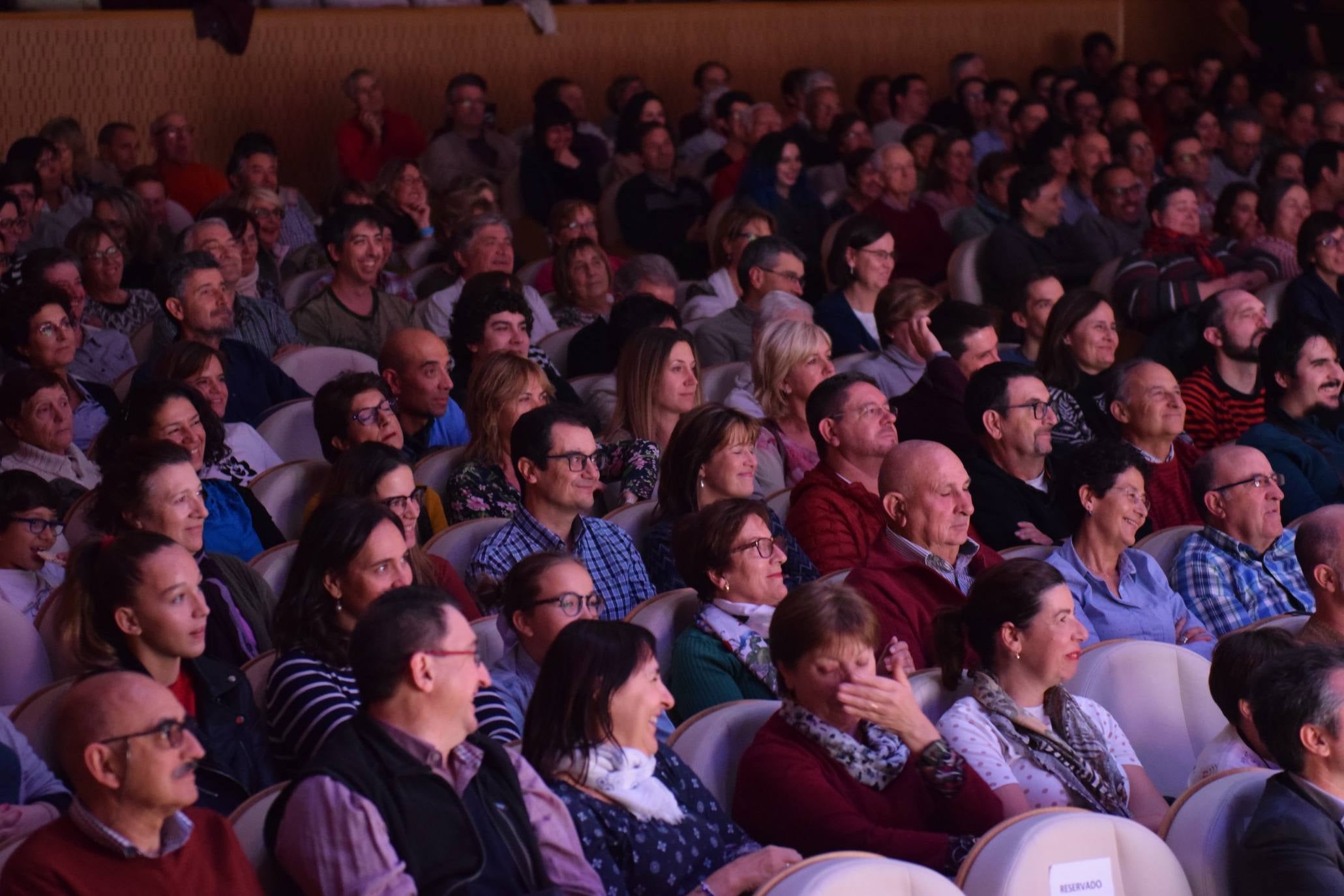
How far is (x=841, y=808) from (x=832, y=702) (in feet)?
0.56

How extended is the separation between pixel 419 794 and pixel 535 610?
71 cm

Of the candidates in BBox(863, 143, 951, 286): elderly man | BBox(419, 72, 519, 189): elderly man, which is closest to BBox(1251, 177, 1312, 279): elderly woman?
BBox(863, 143, 951, 286): elderly man

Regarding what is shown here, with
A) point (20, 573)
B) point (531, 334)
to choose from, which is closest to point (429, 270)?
point (531, 334)

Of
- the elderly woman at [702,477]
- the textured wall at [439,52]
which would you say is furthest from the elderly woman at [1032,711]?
the textured wall at [439,52]

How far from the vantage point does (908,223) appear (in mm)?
6668

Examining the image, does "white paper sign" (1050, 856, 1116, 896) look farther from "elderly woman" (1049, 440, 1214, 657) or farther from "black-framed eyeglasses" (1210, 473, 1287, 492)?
"black-framed eyeglasses" (1210, 473, 1287, 492)

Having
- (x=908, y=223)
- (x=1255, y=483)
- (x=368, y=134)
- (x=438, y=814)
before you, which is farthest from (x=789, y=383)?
(x=368, y=134)

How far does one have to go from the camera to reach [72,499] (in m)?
3.74

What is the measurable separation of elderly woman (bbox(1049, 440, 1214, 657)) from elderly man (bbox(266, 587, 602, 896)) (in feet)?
5.00

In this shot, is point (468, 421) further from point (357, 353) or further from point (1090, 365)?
point (1090, 365)

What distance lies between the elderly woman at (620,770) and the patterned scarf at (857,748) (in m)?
0.23

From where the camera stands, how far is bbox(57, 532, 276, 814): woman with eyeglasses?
253cm

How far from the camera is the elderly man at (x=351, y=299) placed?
16.6 ft

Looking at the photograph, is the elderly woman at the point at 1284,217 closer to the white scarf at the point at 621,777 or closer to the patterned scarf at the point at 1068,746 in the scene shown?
the patterned scarf at the point at 1068,746
